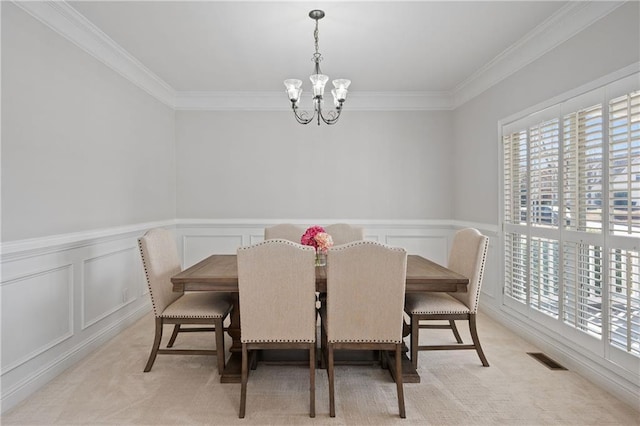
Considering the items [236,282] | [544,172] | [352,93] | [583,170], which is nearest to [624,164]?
[583,170]

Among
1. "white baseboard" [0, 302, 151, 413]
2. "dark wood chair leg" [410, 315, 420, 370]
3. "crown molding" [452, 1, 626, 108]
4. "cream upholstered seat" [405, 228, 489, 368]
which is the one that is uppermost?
"crown molding" [452, 1, 626, 108]

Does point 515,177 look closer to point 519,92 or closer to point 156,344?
point 519,92

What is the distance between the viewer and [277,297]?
6.64 feet

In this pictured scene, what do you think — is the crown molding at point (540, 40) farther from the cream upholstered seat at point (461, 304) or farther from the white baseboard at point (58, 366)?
the white baseboard at point (58, 366)

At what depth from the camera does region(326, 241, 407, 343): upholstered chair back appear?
198cm

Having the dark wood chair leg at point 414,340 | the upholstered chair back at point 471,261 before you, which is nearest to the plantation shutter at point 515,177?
the upholstered chair back at point 471,261

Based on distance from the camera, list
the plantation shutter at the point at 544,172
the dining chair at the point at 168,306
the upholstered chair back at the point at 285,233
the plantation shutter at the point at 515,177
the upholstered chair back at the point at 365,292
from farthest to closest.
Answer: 1. the upholstered chair back at the point at 285,233
2. the plantation shutter at the point at 515,177
3. the plantation shutter at the point at 544,172
4. the dining chair at the point at 168,306
5. the upholstered chair back at the point at 365,292

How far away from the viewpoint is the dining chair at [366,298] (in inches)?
78.0

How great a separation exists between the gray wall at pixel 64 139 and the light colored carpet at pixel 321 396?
42.3 inches

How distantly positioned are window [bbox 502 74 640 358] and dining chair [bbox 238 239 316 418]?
1.91 metres

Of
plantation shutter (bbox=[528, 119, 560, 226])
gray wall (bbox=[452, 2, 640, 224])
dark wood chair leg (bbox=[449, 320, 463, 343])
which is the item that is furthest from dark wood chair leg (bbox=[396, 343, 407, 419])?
gray wall (bbox=[452, 2, 640, 224])

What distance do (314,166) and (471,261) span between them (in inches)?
101

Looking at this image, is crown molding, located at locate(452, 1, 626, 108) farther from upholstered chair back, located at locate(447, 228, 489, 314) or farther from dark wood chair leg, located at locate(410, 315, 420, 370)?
dark wood chair leg, located at locate(410, 315, 420, 370)

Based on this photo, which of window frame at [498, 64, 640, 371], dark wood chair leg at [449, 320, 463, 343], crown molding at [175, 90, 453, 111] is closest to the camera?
window frame at [498, 64, 640, 371]
